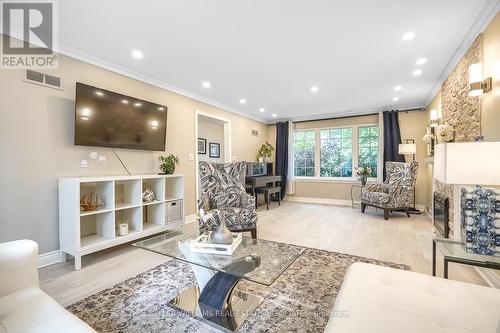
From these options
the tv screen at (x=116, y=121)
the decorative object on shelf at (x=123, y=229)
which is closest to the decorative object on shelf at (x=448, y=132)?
the tv screen at (x=116, y=121)

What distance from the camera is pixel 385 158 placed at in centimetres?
552

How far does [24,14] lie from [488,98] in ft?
14.1

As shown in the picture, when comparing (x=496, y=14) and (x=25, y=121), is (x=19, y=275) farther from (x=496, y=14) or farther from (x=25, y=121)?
(x=496, y=14)

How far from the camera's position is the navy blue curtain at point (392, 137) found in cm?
539

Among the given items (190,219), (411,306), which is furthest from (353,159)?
(411,306)

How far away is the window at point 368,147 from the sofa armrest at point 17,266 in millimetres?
6219

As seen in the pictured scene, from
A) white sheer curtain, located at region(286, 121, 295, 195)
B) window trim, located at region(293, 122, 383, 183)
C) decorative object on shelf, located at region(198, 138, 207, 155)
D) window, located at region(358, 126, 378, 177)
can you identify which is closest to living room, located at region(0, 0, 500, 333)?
window trim, located at region(293, 122, 383, 183)

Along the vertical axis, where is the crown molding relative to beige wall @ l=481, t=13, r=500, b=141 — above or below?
above

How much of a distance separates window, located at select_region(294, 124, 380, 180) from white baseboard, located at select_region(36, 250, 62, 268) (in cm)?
556

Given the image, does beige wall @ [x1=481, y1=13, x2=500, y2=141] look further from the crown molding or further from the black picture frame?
the black picture frame

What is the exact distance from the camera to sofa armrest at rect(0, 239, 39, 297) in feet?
3.86

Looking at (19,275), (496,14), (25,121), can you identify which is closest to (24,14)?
(25,121)

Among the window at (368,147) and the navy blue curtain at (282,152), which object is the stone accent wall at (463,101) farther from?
the navy blue curtain at (282,152)

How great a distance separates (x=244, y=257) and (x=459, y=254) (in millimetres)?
1414
